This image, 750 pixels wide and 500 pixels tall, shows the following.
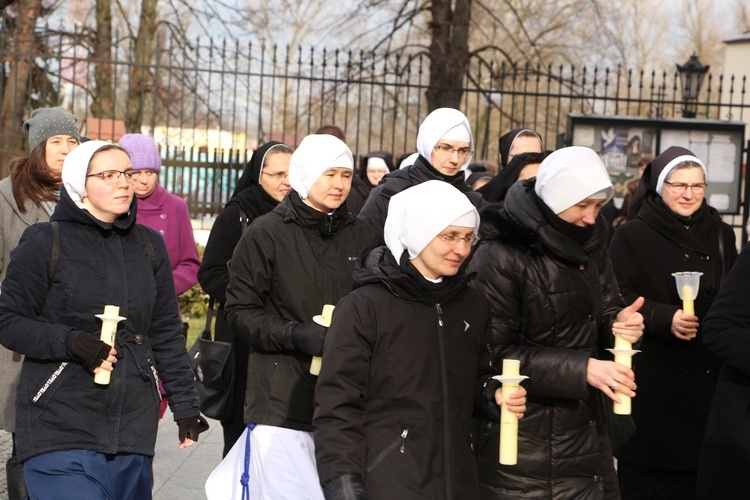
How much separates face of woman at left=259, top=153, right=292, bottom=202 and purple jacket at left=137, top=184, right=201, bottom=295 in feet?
2.60

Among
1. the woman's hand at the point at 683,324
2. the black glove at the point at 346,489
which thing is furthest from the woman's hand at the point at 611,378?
the woman's hand at the point at 683,324

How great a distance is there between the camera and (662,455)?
5.65 metres

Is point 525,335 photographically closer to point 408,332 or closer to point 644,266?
point 408,332

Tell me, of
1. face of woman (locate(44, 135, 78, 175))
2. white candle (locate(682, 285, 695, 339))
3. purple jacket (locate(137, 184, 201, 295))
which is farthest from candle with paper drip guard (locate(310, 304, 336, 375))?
purple jacket (locate(137, 184, 201, 295))

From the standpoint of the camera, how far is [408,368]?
11.7 ft

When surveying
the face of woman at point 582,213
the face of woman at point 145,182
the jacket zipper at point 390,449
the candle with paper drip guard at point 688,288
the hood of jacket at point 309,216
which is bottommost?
the jacket zipper at point 390,449

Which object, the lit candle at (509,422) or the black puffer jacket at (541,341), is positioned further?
the black puffer jacket at (541,341)

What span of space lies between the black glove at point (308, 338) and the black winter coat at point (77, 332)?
0.60 m

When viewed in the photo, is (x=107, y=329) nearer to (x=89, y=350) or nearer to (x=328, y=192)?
(x=89, y=350)

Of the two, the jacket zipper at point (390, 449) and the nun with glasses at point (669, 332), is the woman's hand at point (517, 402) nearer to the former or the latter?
the jacket zipper at point (390, 449)

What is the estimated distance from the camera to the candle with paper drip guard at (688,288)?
5285mm

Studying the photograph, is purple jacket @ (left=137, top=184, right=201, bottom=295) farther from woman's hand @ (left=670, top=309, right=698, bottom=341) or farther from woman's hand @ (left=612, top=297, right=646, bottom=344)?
woman's hand @ (left=612, top=297, right=646, bottom=344)

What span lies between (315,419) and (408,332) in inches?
16.0

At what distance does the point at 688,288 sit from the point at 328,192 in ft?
5.90
